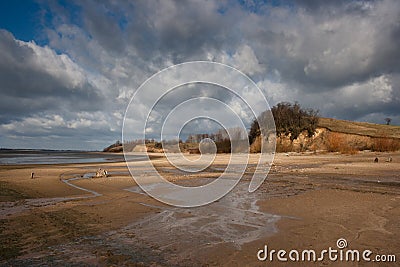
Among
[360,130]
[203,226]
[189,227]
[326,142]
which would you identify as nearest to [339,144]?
[326,142]

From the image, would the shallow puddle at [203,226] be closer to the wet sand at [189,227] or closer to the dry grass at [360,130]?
the wet sand at [189,227]

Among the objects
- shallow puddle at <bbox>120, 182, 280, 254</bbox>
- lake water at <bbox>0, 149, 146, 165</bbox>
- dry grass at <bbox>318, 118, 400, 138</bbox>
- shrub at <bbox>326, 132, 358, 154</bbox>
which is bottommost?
shallow puddle at <bbox>120, 182, 280, 254</bbox>

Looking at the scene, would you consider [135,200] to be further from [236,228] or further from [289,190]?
[289,190]

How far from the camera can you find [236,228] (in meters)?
6.81

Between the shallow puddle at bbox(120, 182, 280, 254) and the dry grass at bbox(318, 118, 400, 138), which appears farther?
the dry grass at bbox(318, 118, 400, 138)

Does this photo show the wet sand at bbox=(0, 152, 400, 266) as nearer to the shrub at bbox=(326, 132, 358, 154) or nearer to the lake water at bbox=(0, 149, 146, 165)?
the shrub at bbox=(326, 132, 358, 154)

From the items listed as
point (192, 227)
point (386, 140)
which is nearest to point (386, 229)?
point (192, 227)

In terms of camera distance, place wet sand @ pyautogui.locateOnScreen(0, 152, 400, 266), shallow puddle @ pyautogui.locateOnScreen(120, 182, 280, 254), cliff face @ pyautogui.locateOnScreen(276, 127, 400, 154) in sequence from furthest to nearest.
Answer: cliff face @ pyautogui.locateOnScreen(276, 127, 400, 154) < shallow puddle @ pyautogui.locateOnScreen(120, 182, 280, 254) < wet sand @ pyautogui.locateOnScreen(0, 152, 400, 266)

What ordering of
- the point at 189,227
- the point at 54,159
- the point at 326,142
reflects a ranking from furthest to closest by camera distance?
1. the point at 54,159
2. the point at 326,142
3. the point at 189,227

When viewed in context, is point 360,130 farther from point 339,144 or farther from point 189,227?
point 189,227

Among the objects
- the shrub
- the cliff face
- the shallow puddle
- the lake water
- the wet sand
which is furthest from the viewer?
the cliff face

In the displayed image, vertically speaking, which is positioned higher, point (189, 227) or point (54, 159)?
point (54, 159)

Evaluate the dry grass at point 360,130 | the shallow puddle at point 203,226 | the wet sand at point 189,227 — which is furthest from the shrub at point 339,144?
the shallow puddle at point 203,226

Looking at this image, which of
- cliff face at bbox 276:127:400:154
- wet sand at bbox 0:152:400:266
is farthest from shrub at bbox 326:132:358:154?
wet sand at bbox 0:152:400:266
